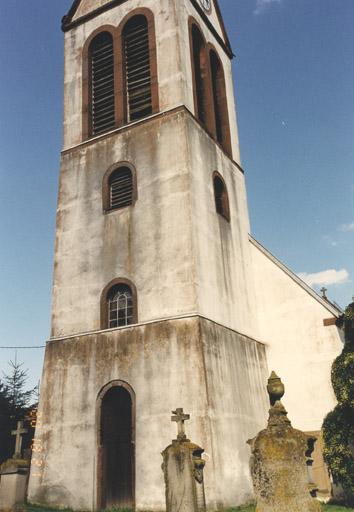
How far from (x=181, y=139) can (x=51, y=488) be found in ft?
33.9

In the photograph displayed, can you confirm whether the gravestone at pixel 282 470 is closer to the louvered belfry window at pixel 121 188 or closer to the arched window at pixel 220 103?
the louvered belfry window at pixel 121 188

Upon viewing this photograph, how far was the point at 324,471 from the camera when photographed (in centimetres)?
1472

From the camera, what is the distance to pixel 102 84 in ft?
61.9

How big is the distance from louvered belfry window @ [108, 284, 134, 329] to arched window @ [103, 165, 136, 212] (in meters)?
2.66

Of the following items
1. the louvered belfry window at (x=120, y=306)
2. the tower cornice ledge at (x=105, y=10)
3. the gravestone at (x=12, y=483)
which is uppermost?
the tower cornice ledge at (x=105, y=10)

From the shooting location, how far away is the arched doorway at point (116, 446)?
13.0 meters

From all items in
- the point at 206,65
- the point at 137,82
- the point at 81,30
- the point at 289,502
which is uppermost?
the point at 81,30

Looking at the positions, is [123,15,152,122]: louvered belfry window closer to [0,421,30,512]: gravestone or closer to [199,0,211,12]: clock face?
[199,0,211,12]: clock face

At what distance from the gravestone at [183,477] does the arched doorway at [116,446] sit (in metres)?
3.11

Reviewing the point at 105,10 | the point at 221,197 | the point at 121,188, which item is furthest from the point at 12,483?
the point at 105,10

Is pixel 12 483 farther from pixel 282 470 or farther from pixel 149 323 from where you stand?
pixel 282 470

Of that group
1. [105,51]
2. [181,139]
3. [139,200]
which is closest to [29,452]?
[139,200]

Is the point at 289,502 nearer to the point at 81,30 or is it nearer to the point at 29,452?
the point at 29,452

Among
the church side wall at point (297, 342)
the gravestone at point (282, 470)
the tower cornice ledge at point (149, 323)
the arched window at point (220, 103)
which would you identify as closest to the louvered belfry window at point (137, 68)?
the arched window at point (220, 103)
